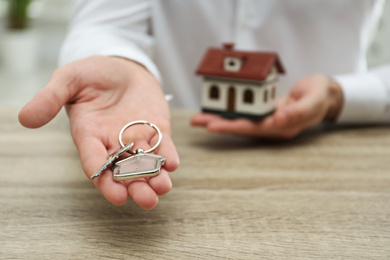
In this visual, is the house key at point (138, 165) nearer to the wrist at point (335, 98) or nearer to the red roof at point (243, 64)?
the red roof at point (243, 64)

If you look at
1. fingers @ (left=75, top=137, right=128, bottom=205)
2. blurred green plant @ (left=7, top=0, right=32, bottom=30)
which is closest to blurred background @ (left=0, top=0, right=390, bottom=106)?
blurred green plant @ (left=7, top=0, right=32, bottom=30)

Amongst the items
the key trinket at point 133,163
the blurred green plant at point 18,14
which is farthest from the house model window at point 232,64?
the blurred green plant at point 18,14

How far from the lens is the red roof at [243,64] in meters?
1.06

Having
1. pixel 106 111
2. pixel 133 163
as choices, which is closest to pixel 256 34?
pixel 106 111

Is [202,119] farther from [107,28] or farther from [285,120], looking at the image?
[107,28]

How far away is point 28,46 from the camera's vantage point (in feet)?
13.4

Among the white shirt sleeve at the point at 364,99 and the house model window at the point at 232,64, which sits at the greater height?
the house model window at the point at 232,64

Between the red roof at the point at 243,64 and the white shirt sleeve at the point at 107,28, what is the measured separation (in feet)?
0.46

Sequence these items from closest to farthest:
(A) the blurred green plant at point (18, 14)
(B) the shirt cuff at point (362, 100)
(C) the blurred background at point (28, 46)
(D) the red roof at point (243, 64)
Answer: (D) the red roof at point (243, 64), (B) the shirt cuff at point (362, 100), (C) the blurred background at point (28, 46), (A) the blurred green plant at point (18, 14)

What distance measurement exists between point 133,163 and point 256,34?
84cm

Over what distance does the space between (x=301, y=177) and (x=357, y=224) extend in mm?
207

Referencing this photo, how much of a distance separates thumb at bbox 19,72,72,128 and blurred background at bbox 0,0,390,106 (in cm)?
257

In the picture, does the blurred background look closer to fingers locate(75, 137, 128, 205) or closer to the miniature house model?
the miniature house model

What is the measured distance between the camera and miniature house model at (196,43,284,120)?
3.50ft
